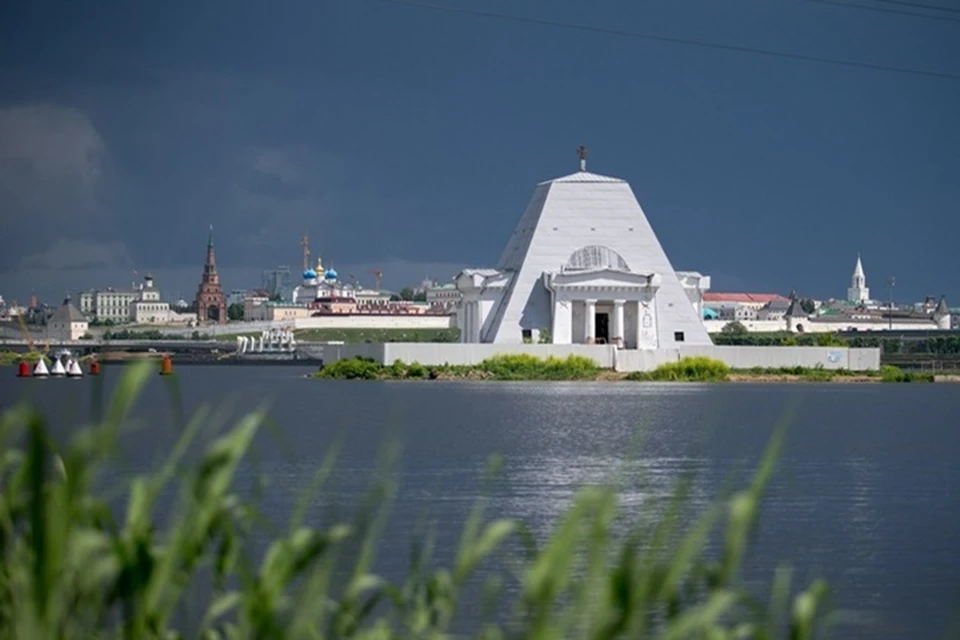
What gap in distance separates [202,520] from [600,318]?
5303 cm

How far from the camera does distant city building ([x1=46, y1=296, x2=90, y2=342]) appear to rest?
497 feet

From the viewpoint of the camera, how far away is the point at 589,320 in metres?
56.4

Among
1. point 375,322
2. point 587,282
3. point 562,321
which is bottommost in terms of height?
point 562,321

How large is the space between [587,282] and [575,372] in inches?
147

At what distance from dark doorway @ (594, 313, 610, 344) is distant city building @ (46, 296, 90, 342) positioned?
323ft

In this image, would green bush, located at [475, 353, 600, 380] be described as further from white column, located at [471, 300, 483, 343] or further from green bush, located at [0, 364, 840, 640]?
green bush, located at [0, 364, 840, 640]

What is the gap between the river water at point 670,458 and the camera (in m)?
13.1

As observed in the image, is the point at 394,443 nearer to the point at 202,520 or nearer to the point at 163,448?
the point at 202,520

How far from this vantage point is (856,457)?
990 inches

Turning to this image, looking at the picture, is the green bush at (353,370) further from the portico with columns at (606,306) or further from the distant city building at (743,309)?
the distant city building at (743,309)

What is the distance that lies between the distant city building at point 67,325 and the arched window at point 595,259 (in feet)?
327

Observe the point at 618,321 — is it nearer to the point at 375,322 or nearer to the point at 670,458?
the point at 670,458

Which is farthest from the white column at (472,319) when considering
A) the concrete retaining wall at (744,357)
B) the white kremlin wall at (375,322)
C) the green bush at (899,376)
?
the white kremlin wall at (375,322)

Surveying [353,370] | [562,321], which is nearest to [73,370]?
[353,370]
